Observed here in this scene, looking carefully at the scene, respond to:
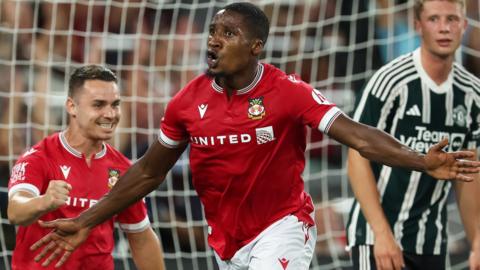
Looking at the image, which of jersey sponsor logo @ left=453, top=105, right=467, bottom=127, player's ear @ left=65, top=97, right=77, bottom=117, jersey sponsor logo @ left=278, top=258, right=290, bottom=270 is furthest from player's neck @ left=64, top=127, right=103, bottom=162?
jersey sponsor logo @ left=453, top=105, right=467, bottom=127

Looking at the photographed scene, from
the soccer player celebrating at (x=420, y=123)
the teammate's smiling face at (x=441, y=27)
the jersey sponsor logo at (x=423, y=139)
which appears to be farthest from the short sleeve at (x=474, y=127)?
the teammate's smiling face at (x=441, y=27)

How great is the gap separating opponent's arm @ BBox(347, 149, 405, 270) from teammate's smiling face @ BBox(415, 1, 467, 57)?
2.29ft

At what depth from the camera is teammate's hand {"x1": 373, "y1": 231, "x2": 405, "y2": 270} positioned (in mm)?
4914

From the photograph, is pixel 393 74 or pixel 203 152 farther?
pixel 393 74

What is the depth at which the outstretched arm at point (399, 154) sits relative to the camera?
161 inches

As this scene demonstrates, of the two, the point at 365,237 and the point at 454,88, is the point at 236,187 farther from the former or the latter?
the point at 454,88

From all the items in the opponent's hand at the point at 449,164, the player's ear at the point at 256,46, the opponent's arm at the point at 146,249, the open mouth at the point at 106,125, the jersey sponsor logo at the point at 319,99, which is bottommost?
the opponent's arm at the point at 146,249

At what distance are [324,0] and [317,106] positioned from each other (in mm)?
3977

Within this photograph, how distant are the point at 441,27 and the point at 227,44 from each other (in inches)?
50.4

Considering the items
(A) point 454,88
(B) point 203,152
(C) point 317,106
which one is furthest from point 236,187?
(A) point 454,88

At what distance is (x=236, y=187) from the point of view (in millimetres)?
4641

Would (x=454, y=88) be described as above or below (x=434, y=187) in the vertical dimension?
above

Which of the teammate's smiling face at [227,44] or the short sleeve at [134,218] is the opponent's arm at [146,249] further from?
the teammate's smiling face at [227,44]

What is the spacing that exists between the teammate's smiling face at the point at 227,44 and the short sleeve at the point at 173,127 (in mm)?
225
